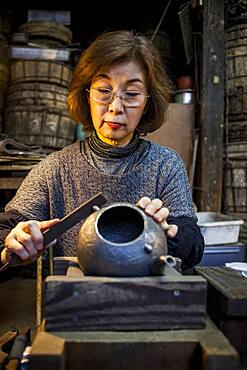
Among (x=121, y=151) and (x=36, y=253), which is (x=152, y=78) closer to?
(x=121, y=151)

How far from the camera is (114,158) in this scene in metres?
1.57

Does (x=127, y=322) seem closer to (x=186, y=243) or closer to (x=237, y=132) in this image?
(x=186, y=243)

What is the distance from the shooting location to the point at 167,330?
0.78m

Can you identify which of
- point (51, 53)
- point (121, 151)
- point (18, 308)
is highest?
point (51, 53)

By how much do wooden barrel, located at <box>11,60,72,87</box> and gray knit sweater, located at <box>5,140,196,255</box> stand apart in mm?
2679

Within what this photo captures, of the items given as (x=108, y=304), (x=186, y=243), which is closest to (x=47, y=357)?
(x=108, y=304)

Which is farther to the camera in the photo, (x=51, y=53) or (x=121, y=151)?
(x=51, y=53)

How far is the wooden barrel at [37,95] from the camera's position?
402cm

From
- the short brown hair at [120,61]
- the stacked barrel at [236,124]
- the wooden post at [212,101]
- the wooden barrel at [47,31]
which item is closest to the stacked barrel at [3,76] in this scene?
the wooden barrel at [47,31]

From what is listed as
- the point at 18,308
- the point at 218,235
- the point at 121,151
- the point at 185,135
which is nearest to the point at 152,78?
the point at 121,151

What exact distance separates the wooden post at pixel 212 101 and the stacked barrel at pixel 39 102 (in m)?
1.35

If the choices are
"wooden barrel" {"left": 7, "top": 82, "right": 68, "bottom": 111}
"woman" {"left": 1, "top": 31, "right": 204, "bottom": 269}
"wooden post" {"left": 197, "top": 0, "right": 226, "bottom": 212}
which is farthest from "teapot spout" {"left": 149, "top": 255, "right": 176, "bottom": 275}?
"wooden barrel" {"left": 7, "top": 82, "right": 68, "bottom": 111}

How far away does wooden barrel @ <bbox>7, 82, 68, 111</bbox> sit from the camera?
4020 millimetres

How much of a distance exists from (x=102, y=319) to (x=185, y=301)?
0.16 metres
